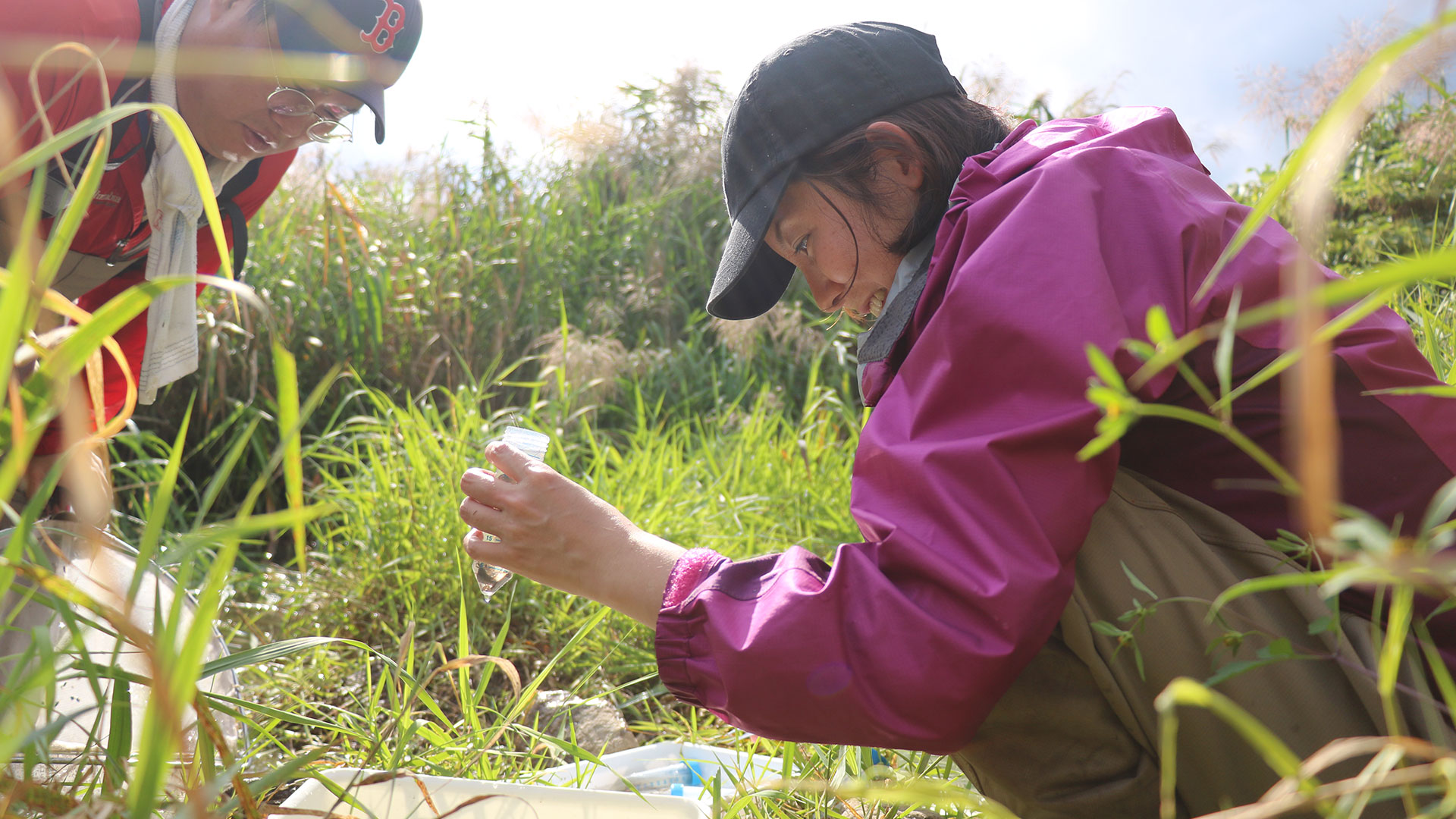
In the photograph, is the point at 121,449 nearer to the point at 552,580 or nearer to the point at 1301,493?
the point at 552,580

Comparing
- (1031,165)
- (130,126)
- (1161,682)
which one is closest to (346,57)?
(130,126)

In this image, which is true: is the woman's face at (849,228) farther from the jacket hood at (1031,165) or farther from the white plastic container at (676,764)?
the white plastic container at (676,764)

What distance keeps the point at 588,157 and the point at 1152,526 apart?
5.08 metres

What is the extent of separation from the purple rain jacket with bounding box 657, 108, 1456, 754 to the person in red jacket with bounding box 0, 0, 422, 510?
1.73 metres

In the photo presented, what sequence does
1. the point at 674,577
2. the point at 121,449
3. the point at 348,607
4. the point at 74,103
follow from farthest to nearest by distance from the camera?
the point at 121,449, the point at 348,607, the point at 74,103, the point at 674,577

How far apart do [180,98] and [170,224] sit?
306 mm

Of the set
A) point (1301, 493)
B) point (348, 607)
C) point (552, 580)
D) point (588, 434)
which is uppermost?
point (1301, 493)

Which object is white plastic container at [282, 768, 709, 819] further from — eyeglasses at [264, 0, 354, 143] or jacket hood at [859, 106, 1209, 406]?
eyeglasses at [264, 0, 354, 143]

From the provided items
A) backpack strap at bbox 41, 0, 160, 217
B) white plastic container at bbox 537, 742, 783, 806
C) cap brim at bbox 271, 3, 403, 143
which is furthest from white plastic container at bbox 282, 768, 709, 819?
cap brim at bbox 271, 3, 403, 143

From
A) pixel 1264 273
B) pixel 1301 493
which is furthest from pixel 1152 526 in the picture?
pixel 1301 493

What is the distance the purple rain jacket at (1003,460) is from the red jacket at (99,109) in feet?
4.67

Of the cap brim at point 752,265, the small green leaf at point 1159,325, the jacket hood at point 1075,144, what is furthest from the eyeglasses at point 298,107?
the small green leaf at point 1159,325

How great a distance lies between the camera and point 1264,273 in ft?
3.95

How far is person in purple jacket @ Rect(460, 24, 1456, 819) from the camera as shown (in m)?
1.11
